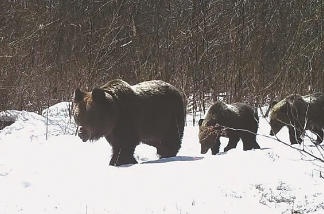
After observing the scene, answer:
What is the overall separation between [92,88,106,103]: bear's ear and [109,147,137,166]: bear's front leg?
635 millimetres

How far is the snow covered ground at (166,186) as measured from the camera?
4.06 meters

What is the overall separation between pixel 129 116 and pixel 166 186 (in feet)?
6.80

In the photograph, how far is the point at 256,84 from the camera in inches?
499

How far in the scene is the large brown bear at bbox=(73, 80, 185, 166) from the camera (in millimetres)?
6273

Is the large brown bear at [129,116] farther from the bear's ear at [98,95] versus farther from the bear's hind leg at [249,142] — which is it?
the bear's hind leg at [249,142]

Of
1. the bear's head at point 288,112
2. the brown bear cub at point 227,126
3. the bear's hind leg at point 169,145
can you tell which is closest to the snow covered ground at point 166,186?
the bear's hind leg at point 169,145

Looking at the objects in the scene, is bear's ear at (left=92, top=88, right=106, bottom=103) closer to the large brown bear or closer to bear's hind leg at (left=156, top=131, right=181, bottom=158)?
the large brown bear

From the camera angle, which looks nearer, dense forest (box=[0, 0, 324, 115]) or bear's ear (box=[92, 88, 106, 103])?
bear's ear (box=[92, 88, 106, 103])

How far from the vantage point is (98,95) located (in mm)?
6223

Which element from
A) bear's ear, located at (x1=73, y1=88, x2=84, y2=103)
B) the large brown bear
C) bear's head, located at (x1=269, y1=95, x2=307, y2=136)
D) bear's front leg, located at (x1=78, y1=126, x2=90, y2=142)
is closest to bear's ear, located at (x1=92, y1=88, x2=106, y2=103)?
the large brown bear

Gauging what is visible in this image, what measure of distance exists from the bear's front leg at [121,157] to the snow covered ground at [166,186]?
1.75 ft

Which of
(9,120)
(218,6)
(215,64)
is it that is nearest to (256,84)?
(215,64)

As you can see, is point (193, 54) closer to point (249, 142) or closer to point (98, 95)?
point (249, 142)

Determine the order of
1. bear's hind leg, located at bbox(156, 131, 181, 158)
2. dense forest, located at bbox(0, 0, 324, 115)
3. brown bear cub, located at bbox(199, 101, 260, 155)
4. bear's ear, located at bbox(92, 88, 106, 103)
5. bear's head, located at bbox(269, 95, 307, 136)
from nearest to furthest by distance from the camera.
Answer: bear's ear, located at bbox(92, 88, 106, 103), bear's hind leg, located at bbox(156, 131, 181, 158), brown bear cub, located at bbox(199, 101, 260, 155), bear's head, located at bbox(269, 95, 307, 136), dense forest, located at bbox(0, 0, 324, 115)
